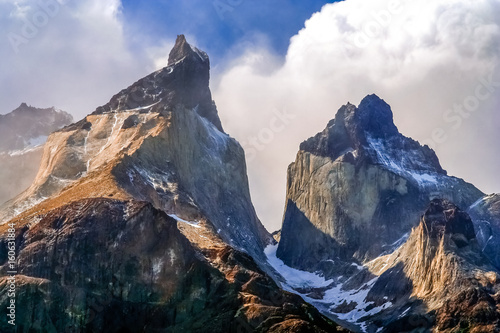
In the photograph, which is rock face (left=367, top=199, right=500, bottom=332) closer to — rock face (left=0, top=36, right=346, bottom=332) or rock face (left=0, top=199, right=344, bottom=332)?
rock face (left=0, top=36, right=346, bottom=332)

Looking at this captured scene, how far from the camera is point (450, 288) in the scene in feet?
598

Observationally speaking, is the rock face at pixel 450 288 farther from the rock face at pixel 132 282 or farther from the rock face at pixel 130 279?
the rock face at pixel 132 282

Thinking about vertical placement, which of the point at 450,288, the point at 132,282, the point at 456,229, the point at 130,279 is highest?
the point at 456,229

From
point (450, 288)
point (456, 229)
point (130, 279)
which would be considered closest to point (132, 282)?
point (130, 279)

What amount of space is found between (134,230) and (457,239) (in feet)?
275

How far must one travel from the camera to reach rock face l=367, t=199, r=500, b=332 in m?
168

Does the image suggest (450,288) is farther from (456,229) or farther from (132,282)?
(132,282)

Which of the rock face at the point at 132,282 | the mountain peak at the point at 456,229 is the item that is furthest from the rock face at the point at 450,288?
the rock face at the point at 132,282

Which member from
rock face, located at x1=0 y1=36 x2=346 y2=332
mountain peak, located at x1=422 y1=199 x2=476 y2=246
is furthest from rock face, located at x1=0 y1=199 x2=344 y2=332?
mountain peak, located at x1=422 y1=199 x2=476 y2=246

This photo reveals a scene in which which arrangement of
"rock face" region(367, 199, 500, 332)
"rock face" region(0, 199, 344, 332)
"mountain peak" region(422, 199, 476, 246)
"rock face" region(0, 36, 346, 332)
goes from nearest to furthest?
"rock face" region(0, 199, 344, 332), "rock face" region(0, 36, 346, 332), "rock face" region(367, 199, 500, 332), "mountain peak" region(422, 199, 476, 246)

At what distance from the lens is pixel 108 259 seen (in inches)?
5581

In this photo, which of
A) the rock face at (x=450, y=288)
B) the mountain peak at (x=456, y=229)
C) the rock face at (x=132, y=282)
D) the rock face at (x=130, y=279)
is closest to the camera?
the rock face at (x=132, y=282)

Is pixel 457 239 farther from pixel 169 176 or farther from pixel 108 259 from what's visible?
pixel 108 259

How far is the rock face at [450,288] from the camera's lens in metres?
168
